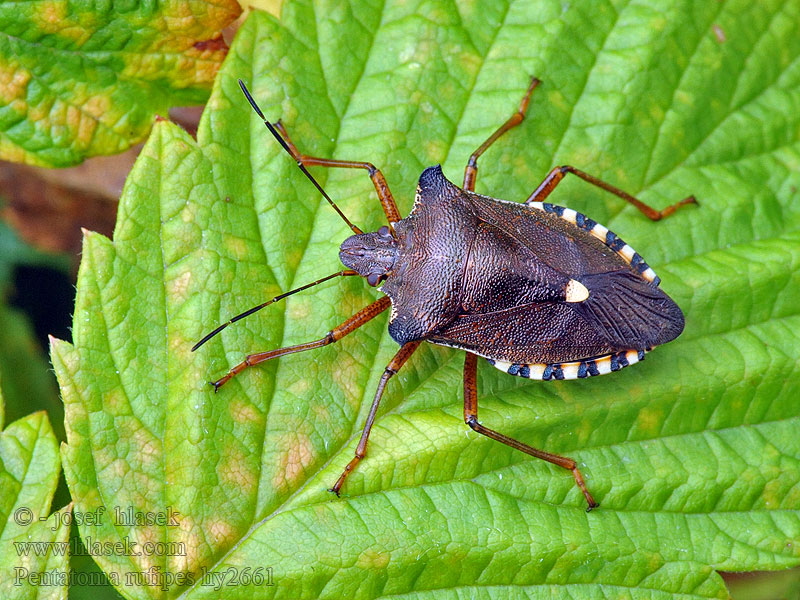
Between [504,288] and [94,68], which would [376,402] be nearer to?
[504,288]

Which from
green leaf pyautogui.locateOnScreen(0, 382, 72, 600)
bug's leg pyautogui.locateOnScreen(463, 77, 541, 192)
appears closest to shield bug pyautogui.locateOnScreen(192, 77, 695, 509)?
bug's leg pyautogui.locateOnScreen(463, 77, 541, 192)

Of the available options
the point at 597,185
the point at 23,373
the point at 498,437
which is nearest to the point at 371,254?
the point at 498,437

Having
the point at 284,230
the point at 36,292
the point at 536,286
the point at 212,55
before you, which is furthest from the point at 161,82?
the point at 536,286

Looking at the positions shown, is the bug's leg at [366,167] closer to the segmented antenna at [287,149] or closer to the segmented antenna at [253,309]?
the segmented antenna at [287,149]

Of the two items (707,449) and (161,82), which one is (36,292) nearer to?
(161,82)

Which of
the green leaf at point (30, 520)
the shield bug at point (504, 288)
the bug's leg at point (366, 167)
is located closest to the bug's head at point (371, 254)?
the shield bug at point (504, 288)
